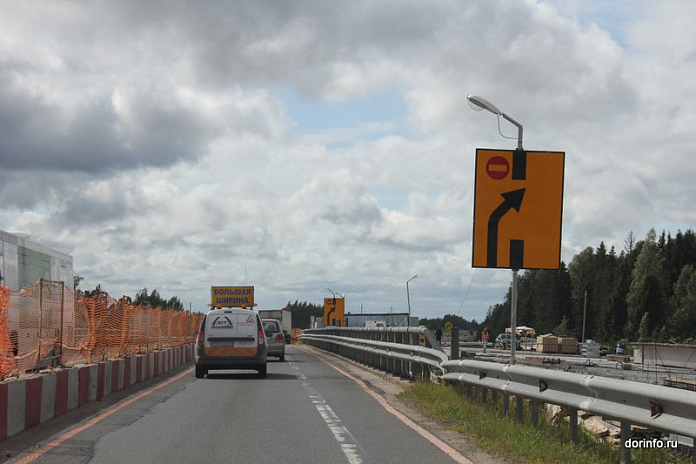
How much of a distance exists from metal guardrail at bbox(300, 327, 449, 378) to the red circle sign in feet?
11.0

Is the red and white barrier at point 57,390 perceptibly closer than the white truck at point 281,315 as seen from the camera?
Yes

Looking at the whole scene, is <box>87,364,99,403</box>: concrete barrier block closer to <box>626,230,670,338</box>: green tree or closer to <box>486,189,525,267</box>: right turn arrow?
<box>486,189,525,267</box>: right turn arrow

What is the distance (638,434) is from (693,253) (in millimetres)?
135555

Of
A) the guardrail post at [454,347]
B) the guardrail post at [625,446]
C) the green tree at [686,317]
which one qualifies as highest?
the guardrail post at [454,347]

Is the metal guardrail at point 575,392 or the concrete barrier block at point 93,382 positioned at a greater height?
the metal guardrail at point 575,392

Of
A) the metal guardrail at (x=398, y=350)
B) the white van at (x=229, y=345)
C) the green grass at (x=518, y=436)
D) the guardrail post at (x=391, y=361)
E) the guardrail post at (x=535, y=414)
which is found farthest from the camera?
the guardrail post at (x=391, y=361)

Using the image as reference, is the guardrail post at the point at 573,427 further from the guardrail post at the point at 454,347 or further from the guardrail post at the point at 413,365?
the guardrail post at the point at 413,365

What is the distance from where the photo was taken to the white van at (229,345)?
23.0 metres

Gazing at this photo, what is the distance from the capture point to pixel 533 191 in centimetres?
1608

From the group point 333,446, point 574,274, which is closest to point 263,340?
point 333,446

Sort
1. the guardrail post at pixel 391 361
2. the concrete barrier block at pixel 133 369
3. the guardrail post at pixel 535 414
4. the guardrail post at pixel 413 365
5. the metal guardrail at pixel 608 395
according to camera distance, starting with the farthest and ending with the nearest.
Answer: the guardrail post at pixel 391 361, the guardrail post at pixel 413 365, the concrete barrier block at pixel 133 369, the guardrail post at pixel 535 414, the metal guardrail at pixel 608 395

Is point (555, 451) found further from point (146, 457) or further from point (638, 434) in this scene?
point (146, 457)

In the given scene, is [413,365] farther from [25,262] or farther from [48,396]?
[25,262]

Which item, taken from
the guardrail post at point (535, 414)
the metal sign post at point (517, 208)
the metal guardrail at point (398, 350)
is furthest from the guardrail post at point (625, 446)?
the metal guardrail at point (398, 350)
